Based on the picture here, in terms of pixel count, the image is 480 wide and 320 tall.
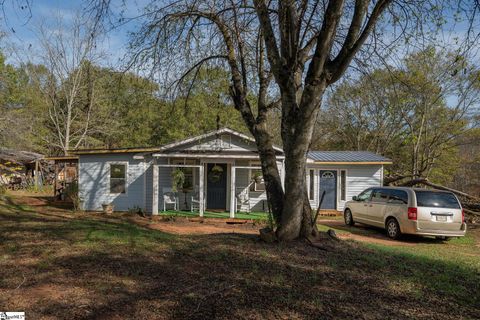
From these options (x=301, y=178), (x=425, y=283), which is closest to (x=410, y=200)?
(x=301, y=178)

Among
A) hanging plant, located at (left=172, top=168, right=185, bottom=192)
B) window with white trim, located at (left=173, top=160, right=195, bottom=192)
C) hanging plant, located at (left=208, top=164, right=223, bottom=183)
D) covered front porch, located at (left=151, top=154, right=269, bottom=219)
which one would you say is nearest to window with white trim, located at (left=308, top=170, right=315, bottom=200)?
covered front porch, located at (left=151, top=154, right=269, bottom=219)

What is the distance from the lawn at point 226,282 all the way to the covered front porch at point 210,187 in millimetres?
9832

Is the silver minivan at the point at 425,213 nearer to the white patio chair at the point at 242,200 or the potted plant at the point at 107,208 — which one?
the white patio chair at the point at 242,200

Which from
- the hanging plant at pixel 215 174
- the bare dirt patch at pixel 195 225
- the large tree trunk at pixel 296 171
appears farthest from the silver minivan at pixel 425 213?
the hanging plant at pixel 215 174

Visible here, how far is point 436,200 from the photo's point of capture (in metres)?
11.3

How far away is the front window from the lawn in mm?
10041

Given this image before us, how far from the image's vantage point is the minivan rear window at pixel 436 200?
11266 millimetres

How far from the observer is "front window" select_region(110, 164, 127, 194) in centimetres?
1770

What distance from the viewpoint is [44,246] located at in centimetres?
721

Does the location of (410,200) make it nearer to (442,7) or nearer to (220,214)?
(442,7)

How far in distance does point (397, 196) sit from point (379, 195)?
1.14m

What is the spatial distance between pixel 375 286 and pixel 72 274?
13.5 ft

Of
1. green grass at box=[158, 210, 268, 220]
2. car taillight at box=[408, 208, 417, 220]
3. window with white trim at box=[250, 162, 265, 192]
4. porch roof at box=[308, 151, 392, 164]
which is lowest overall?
green grass at box=[158, 210, 268, 220]

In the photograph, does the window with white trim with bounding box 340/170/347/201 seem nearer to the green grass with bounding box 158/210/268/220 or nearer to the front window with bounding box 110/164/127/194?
the green grass with bounding box 158/210/268/220
